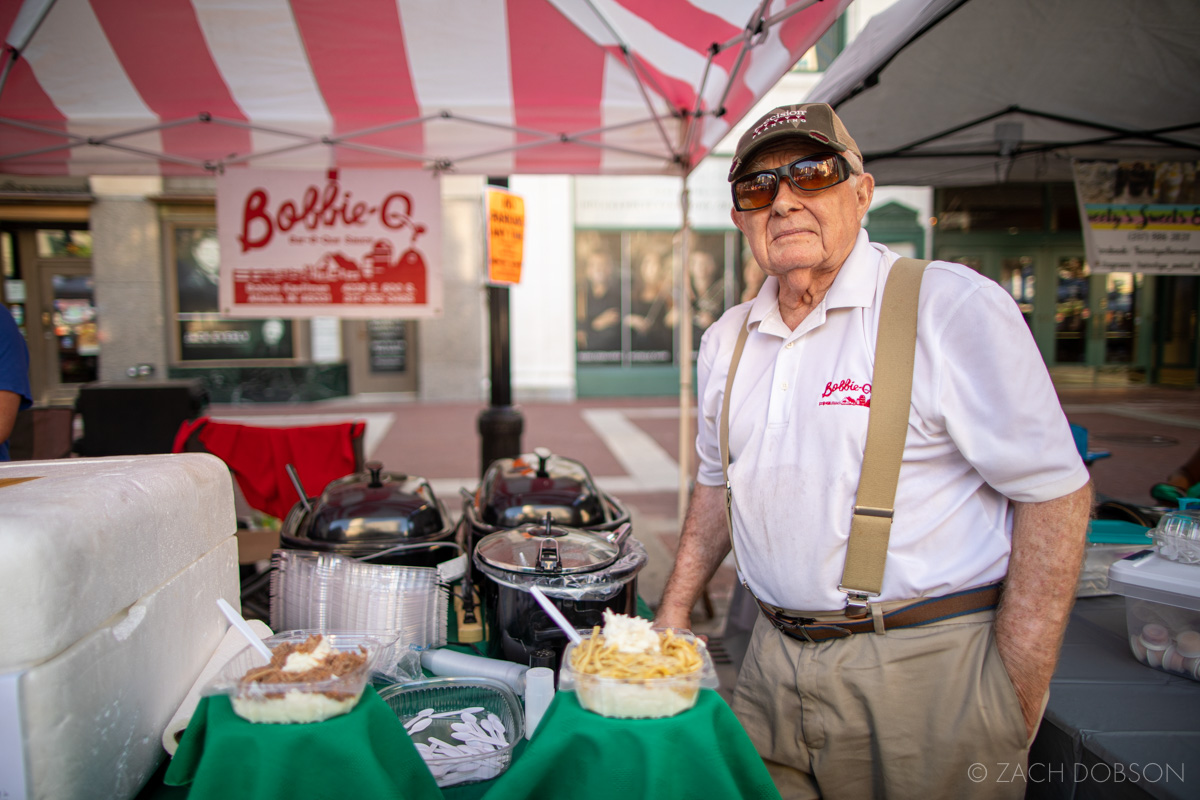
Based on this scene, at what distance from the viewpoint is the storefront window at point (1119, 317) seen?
40.8 feet

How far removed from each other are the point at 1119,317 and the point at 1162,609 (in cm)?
1359

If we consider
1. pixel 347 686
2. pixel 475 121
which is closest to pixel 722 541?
pixel 347 686

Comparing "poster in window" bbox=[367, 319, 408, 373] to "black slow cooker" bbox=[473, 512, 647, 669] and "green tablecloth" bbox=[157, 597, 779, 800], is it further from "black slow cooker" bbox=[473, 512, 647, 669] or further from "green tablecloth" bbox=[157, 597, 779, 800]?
"green tablecloth" bbox=[157, 597, 779, 800]

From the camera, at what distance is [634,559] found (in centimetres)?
171

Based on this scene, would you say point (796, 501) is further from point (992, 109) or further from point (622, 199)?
point (622, 199)

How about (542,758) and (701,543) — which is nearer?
(542,758)

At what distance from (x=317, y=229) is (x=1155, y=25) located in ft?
Answer: 14.1

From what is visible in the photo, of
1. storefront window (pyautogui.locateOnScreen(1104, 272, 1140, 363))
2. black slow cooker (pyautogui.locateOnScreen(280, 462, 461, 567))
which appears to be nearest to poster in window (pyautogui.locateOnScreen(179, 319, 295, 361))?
black slow cooker (pyautogui.locateOnScreen(280, 462, 461, 567))

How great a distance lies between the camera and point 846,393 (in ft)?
4.76

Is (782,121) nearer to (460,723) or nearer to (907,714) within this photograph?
(907,714)

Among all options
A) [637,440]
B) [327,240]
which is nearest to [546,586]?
[327,240]

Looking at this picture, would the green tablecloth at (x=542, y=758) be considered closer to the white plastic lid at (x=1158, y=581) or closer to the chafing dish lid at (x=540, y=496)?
the chafing dish lid at (x=540, y=496)

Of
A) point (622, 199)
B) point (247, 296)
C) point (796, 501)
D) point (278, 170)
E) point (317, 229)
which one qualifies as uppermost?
point (622, 199)

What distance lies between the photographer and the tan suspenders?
1388 mm
